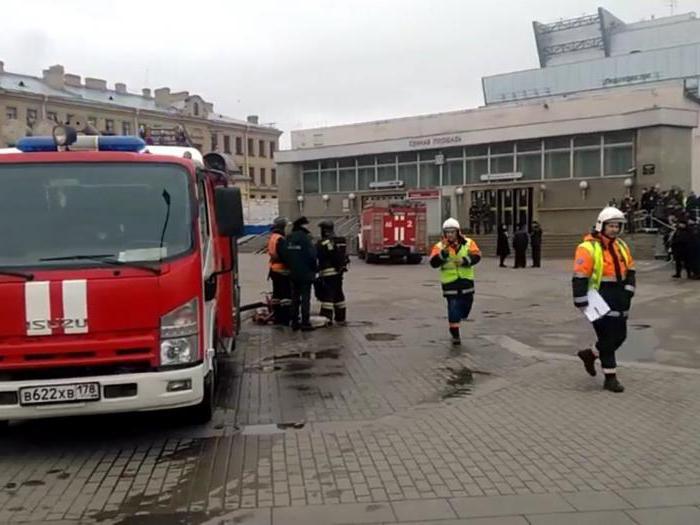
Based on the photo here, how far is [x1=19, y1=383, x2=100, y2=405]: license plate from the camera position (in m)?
5.44

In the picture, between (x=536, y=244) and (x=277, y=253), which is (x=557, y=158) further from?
(x=277, y=253)

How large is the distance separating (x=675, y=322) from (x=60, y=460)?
10430 mm

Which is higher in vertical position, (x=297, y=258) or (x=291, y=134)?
(x=291, y=134)

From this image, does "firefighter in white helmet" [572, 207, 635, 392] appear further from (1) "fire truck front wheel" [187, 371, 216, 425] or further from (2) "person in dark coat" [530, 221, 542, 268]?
(2) "person in dark coat" [530, 221, 542, 268]

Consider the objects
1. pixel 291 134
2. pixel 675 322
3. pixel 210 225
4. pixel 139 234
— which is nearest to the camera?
pixel 139 234

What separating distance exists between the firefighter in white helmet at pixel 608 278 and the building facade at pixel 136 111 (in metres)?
46.8

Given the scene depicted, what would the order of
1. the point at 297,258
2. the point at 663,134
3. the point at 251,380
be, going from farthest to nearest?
the point at 663,134 → the point at 297,258 → the point at 251,380

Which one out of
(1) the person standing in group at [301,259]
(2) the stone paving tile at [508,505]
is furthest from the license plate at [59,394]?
(1) the person standing in group at [301,259]

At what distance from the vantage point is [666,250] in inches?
1093

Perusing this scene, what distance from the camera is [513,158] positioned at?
4156cm

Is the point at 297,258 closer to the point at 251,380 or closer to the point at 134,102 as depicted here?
the point at 251,380

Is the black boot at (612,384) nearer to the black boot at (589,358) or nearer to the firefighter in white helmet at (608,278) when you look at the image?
the firefighter in white helmet at (608,278)

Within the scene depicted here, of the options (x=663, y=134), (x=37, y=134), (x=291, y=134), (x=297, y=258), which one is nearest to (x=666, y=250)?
(x=663, y=134)

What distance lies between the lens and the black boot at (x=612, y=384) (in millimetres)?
7730
